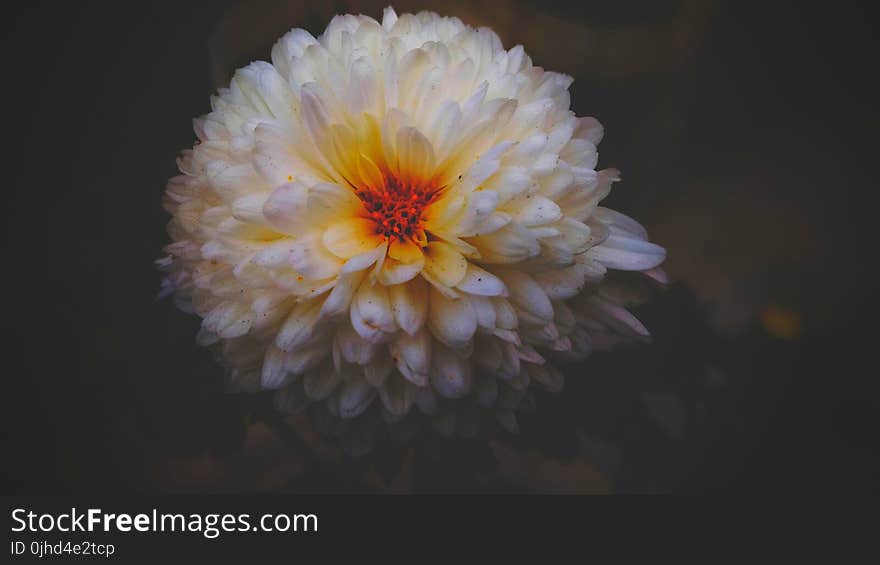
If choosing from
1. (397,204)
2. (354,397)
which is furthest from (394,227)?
(354,397)

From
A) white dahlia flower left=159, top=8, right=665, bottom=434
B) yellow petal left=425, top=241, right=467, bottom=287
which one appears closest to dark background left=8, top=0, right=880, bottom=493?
white dahlia flower left=159, top=8, right=665, bottom=434

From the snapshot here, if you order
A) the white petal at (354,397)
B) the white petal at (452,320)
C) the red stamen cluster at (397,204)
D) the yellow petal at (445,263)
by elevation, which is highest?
the red stamen cluster at (397,204)

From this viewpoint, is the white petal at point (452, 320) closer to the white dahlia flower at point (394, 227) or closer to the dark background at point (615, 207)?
the white dahlia flower at point (394, 227)

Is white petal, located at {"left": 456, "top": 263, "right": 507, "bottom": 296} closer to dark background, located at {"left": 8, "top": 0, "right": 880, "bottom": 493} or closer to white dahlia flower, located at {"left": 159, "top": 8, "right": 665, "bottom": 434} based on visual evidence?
white dahlia flower, located at {"left": 159, "top": 8, "right": 665, "bottom": 434}

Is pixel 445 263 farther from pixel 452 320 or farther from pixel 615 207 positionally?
pixel 615 207

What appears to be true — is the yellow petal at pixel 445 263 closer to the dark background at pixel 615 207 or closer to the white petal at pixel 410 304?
the white petal at pixel 410 304

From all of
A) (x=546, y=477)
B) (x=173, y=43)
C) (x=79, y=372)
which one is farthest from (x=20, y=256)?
(x=546, y=477)

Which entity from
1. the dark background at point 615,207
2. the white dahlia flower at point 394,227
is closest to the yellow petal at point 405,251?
the white dahlia flower at point 394,227

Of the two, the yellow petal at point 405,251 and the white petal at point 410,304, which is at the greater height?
the yellow petal at point 405,251
